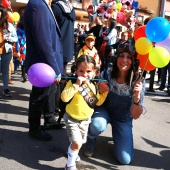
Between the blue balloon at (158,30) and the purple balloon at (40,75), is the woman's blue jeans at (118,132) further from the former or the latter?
the blue balloon at (158,30)

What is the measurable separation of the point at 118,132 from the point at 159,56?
0.94 m

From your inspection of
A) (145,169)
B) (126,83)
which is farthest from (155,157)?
(126,83)

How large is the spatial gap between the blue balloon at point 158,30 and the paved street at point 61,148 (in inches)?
50.9

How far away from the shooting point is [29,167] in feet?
8.34

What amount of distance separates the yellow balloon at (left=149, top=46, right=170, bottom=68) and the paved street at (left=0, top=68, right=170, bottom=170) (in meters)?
1.07

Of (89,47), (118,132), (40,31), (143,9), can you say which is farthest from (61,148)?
(143,9)

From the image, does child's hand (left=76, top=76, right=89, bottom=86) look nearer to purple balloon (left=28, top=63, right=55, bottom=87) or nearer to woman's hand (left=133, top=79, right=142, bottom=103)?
purple balloon (left=28, top=63, right=55, bottom=87)

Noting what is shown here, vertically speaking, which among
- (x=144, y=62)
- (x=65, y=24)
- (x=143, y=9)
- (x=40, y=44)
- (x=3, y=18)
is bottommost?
(x=144, y=62)

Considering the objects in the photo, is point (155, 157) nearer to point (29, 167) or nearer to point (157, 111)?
point (29, 167)

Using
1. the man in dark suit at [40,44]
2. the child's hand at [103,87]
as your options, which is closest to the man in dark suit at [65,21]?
the man in dark suit at [40,44]

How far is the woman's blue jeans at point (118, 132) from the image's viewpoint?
2729 mm

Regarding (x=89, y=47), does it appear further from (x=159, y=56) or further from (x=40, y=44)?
(x=159, y=56)

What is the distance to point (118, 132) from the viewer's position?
2.88 metres

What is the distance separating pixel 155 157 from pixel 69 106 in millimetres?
1170
